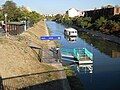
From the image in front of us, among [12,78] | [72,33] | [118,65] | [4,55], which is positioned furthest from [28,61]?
[72,33]

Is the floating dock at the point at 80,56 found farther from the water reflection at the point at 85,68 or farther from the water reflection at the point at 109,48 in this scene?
the water reflection at the point at 109,48

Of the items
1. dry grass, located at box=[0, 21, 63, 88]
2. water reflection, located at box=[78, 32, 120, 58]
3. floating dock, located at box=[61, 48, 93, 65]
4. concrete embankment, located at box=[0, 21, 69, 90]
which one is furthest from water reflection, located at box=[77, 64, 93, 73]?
water reflection, located at box=[78, 32, 120, 58]

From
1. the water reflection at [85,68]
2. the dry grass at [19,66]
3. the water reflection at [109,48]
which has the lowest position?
the water reflection at [85,68]

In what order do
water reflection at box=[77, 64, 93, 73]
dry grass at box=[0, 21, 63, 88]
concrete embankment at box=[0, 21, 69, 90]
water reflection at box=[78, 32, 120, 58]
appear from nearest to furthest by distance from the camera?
concrete embankment at box=[0, 21, 69, 90] < dry grass at box=[0, 21, 63, 88] < water reflection at box=[77, 64, 93, 73] < water reflection at box=[78, 32, 120, 58]

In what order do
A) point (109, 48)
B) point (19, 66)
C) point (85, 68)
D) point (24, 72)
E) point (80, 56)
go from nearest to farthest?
point (24, 72), point (19, 66), point (85, 68), point (80, 56), point (109, 48)

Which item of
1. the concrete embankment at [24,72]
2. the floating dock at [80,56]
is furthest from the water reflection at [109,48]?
the concrete embankment at [24,72]

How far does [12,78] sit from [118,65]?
16.5 meters

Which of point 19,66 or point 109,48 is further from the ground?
point 19,66

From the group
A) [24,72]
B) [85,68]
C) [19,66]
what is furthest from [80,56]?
[24,72]

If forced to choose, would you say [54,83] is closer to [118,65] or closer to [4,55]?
[4,55]

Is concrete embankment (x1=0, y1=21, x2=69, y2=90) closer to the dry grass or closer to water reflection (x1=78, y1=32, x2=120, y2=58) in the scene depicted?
the dry grass

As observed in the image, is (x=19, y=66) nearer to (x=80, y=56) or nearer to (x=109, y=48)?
(x=80, y=56)

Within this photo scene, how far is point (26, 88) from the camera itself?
18438mm

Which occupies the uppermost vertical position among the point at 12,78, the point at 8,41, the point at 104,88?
the point at 8,41
